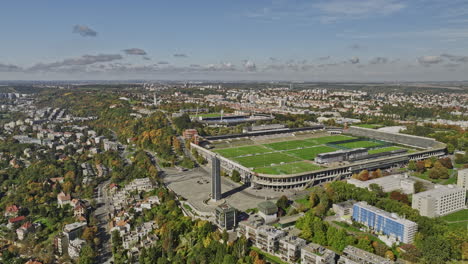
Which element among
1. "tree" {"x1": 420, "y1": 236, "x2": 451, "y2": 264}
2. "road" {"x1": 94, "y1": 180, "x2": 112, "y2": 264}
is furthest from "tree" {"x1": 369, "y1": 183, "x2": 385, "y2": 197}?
"road" {"x1": 94, "y1": 180, "x2": 112, "y2": 264}

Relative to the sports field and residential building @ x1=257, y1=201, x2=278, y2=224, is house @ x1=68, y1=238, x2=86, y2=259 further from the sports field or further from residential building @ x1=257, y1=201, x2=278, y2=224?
the sports field

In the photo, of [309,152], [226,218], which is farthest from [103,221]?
[309,152]

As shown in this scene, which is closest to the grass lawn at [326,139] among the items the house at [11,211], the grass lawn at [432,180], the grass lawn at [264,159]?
the grass lawn at [264,159]

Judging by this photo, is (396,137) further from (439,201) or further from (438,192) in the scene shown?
(439,201)

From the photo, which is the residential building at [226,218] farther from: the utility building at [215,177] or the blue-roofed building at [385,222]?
the blue-roofed building at [385,222]

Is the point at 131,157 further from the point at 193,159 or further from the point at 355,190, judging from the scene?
the point at 355,190

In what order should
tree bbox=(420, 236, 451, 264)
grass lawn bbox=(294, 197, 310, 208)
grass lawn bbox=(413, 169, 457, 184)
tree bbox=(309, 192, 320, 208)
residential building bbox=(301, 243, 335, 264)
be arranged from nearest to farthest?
tree bbox=(420, 236, 451, 264) < residential building bbox=(301, 243, 335, 264) < tree bbox=(309, 192, 320, 208) < grass lawn bbox=(294, 197, 310, 208) < grass lawn bbox=(413, 169, 457, 184)

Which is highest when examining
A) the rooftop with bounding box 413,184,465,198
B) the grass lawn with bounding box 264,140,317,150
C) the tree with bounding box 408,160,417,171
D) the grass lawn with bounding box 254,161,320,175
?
the rooftop with bounding box 413,184,465,198
